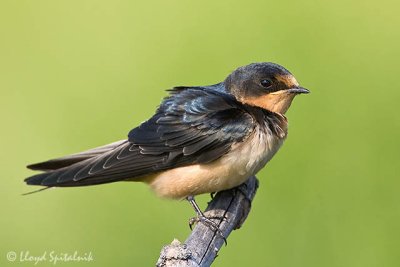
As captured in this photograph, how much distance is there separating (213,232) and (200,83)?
2922 mm

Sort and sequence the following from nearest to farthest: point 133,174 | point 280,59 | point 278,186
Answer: point 133,174
point 278,186
point 280,59

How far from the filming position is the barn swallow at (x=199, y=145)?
522 cm

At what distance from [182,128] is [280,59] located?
8.05 feet

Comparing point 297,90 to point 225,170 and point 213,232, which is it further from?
point 213,232

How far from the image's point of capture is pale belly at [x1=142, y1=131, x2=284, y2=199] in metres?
5.20

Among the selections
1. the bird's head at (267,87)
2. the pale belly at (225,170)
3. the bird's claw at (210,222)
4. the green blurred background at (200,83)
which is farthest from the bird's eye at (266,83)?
the green blurred background at (200,83)

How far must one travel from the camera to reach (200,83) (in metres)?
7.60

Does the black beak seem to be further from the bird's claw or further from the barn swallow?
the bird's claw

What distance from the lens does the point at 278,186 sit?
664cm

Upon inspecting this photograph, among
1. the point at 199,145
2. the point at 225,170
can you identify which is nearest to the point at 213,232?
the point at 225,170

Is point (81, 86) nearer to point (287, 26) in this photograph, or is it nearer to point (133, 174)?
point (287, 26)

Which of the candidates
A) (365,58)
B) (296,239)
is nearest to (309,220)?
(296,239)

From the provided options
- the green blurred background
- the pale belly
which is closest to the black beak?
the pale belly

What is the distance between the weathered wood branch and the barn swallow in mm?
108
